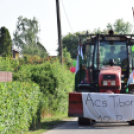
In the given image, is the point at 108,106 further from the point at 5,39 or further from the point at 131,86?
the point at 5,39

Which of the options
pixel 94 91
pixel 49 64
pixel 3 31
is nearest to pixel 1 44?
pixel 3 31

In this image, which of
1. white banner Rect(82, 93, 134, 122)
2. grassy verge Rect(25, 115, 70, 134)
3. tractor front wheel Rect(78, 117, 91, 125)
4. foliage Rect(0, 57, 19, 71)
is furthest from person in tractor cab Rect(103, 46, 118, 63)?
foliage Rect(0, 57, 19, 71)

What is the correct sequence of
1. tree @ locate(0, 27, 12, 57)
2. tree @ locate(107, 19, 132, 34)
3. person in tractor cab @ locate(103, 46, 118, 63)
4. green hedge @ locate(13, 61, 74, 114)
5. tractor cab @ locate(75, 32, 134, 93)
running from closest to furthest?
tractor cab @ locate(75, 32, 134, 93) → person in tractor cab @ locate(103, 46, 118, 63) → green hedge @ locate(13, 61, 74, 114) → tree @ locate(0, 27, 12, 57) → tree @ locate(107, 19, 132, 34)

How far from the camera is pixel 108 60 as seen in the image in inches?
541

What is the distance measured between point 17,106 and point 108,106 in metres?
3.93

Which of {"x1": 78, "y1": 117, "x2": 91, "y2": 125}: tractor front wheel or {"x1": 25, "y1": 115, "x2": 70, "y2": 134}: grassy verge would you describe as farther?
{"x1": 78, "y1": 117, "x2": 91, "y2": 125}: tractor front wheel

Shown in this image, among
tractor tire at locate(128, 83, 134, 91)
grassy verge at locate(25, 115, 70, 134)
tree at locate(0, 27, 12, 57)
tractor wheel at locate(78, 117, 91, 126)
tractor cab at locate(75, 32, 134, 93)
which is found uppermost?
tree at locate(0, 27, 12, 57)

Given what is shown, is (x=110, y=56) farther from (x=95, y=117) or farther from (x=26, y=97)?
(x=26, y=97)

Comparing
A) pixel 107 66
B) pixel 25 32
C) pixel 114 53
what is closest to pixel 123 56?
pixel 114 53

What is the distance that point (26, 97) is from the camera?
37.2ft

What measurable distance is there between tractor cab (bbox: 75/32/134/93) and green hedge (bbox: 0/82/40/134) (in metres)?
2.44

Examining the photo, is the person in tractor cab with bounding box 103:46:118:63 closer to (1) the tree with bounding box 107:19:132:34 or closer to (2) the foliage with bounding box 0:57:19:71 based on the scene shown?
(2) the foliage with bounding box 0:57:19:71

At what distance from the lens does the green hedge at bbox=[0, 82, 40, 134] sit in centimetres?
900

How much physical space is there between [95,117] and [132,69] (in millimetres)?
2436
